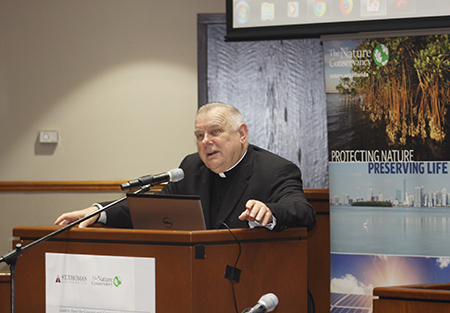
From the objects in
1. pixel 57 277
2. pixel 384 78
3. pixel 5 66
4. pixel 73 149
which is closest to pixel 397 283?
pixel 384 78

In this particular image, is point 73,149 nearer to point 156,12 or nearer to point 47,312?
point 156,12

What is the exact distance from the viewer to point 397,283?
2.54 meters

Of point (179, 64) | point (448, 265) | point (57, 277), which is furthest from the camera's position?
point (179, 64)

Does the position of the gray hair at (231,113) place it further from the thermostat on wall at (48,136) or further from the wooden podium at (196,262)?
the thermostat on wall at (48,136)

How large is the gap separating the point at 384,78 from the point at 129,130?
6.83 feet

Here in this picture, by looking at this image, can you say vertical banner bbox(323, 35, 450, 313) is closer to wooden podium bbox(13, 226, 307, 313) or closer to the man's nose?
the man's nose

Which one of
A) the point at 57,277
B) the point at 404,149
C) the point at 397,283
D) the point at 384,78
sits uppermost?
the point at 384,78

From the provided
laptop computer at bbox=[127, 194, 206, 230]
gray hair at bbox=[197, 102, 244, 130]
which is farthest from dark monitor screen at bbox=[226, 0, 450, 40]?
laptop computer at bbox=[127, 194, 206, 230]

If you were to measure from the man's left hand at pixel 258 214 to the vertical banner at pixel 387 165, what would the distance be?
118cm

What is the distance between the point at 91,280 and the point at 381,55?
6.92ft

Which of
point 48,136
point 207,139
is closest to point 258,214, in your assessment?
point 207,139

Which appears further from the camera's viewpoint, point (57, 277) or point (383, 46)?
point (383, 46)

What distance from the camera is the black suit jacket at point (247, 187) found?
2.06 metres

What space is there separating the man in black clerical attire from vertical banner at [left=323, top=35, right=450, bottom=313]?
61 centimetres
